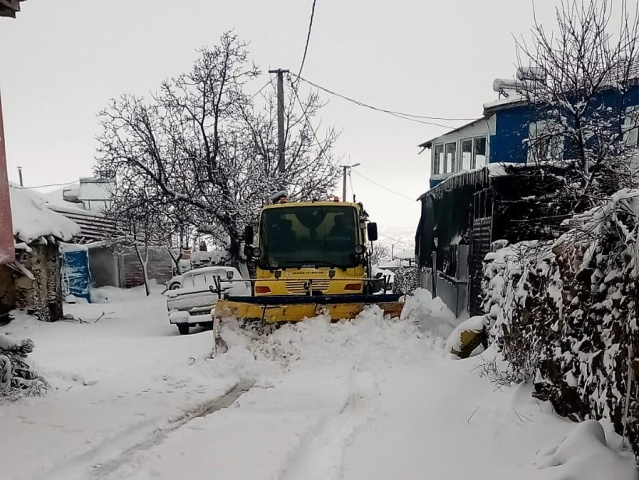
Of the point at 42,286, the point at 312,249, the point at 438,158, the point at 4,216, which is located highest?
the point at 438,158

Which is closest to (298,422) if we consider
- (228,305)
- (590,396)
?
(590,396)

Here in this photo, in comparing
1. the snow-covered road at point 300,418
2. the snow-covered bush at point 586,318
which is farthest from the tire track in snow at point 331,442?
the snow-covered bush at point 586,318

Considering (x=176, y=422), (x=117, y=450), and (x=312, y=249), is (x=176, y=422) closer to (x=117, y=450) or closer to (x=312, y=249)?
(x=117, y=450)

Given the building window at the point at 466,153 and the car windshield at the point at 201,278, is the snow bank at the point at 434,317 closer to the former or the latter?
the car windshield at the point at 201,278

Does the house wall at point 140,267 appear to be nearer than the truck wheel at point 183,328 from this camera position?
No

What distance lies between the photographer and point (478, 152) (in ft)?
75.7

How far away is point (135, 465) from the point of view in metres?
3.95

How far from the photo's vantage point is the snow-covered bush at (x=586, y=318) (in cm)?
316

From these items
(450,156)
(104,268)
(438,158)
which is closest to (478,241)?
(450,156)

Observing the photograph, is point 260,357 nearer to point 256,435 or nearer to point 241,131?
point 256,435

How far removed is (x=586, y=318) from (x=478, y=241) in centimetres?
775

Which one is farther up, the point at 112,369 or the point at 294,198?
the point at 294,198

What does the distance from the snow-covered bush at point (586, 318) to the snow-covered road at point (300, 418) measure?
0.27 m

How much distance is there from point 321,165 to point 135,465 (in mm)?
17405
